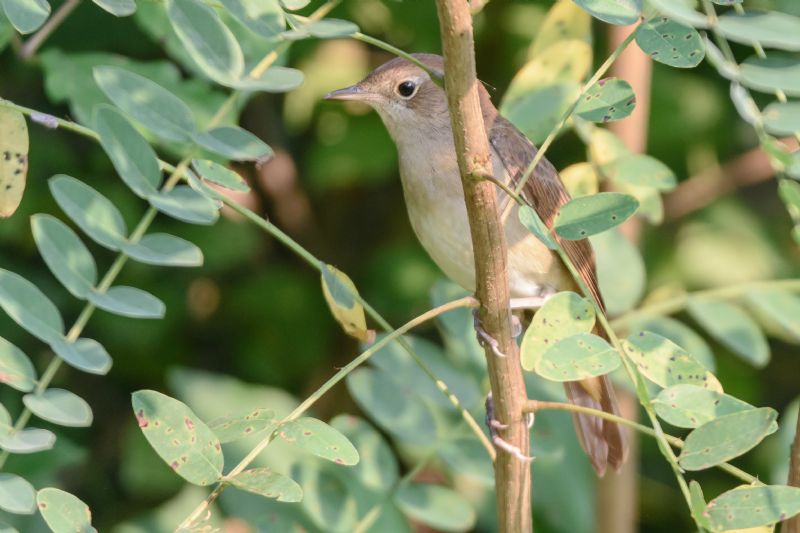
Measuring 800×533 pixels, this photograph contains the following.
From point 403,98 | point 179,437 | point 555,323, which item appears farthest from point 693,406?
point 403,98

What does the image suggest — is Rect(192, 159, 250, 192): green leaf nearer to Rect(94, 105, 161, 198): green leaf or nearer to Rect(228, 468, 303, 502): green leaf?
Rect(94, 105, 161, 198): green leaf

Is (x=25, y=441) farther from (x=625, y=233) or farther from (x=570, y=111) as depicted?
(x=625, y=233)

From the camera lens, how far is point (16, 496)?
160cm

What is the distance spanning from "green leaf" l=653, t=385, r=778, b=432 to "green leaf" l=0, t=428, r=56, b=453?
2.65 ft

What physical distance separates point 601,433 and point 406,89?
91 centimetres

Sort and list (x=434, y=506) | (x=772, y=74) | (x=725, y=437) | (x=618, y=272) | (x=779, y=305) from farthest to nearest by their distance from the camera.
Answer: (x=618, y=272) < (x=434, y=506) < (x=779, y=305) < (x=725, y=437) < (x=772, y=74)

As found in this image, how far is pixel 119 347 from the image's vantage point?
3617mm

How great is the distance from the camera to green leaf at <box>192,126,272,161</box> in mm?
1638

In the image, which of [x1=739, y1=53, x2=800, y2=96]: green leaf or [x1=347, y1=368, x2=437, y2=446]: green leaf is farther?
[x1=347, y1=368, x2=437, y2=446]: green leaf

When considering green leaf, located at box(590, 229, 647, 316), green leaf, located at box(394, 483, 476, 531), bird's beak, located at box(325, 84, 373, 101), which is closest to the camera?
green leaf, located at box(394, 483, 476, 531)

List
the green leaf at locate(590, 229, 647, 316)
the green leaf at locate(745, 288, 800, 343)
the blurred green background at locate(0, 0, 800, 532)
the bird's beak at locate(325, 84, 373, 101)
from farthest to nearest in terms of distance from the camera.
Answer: the blurred green background at locate(0, 0, 800, 532) < the green leaf at locate(590, 229, 647, 316) < the bird's beak at locate(325, 84, 373, 101) < the green leaf at locate(745, 288, 800, 343)

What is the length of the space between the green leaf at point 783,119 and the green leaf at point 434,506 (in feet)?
3.83

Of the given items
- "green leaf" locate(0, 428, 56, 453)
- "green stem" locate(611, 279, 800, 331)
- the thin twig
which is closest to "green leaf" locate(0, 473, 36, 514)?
"green leaf" locate(0, 428, 56, 453)

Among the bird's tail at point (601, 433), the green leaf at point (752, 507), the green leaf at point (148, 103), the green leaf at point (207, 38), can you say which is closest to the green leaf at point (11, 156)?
the green leaf at point (148, 103)
